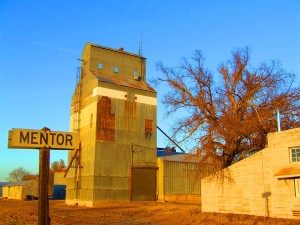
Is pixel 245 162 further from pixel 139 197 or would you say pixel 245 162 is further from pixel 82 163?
pixel 82 163

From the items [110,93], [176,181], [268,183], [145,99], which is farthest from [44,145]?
[176,181]

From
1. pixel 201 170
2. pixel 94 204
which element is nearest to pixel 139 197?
pixel 94 204

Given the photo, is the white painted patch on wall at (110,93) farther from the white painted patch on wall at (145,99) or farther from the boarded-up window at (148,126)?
the boarded-up window at (148,126)

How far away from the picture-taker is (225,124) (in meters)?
27.8

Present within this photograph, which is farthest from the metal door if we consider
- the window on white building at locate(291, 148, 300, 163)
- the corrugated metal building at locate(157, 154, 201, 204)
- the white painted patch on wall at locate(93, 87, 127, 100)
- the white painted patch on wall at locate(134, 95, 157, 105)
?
the window on white building at locate(291, 148, 300, 163)

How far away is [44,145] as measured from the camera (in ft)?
25.7

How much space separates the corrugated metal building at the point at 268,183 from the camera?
2167 centimetres

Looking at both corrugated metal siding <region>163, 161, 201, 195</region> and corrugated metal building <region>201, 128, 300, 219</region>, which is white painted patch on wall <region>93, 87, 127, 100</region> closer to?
corrugated metal siding <region>163, 161, 201, 195</region>

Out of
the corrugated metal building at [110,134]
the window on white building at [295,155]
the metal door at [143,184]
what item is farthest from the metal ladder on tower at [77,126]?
the window on white building at [295,155]

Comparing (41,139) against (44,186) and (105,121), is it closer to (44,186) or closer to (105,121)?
(44,186)

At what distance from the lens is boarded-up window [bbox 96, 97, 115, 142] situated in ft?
142

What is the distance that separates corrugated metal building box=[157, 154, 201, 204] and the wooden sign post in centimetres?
3781

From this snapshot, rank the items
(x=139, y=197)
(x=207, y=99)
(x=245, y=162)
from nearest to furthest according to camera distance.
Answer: (x=245, y=162) → (x=207, y=99) → (x=139, y=197)

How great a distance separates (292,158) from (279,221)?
13.3ft
